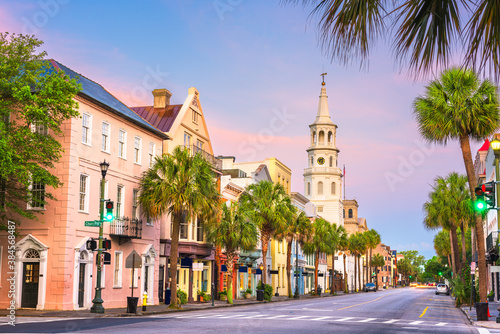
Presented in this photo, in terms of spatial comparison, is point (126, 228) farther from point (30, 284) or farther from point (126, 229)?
point (30, 284)

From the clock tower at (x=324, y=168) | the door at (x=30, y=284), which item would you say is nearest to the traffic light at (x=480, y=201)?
the door at (x=30, y=284)

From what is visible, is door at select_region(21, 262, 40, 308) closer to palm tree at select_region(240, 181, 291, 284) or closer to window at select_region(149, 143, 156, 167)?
window at select_region(149, 143, 156, 167)

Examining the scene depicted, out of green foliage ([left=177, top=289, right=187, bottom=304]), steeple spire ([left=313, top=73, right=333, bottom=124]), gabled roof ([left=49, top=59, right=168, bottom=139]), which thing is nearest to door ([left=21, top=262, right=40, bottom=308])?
gabled roof ([left=49, top=59, right=168, bottom=139])

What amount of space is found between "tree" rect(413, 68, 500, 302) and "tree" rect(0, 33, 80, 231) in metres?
17.4

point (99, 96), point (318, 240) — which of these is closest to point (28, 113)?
point (99, 96)

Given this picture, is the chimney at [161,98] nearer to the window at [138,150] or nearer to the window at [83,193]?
the window at [138,150]

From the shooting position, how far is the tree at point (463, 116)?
94.6 ft

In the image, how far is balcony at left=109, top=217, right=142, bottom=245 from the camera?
109 feet

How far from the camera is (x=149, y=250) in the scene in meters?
37.0

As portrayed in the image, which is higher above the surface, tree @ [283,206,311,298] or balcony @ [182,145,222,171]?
balcony @ [182,145,222,171]

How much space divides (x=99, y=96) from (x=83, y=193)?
6007mm

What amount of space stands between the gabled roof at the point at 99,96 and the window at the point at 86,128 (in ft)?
3.25

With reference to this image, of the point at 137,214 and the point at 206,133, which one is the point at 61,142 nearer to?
the point at 137,214

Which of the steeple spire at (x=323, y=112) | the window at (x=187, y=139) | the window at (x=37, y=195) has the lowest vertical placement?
the window at (x=37, y=195)
